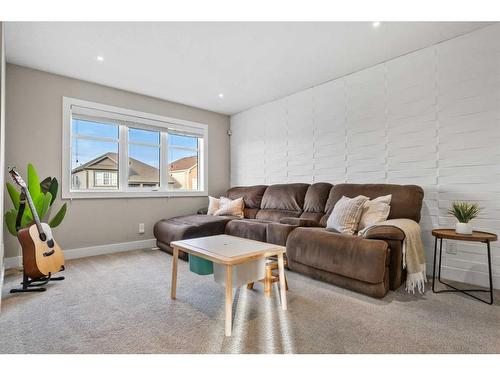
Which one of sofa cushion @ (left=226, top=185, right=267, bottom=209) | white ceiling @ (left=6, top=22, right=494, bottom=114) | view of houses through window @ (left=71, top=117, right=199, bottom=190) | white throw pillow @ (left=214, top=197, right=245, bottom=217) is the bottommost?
white throw pillow @ (left=214, top=197, right=245, bottom=217)

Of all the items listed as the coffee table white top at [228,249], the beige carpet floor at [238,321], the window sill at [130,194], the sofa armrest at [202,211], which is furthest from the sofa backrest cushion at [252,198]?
the coffee table white top at [228,249]

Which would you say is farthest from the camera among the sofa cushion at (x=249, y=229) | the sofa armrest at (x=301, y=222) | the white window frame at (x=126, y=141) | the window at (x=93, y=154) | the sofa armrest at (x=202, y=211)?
the sofa armrest at (x=202, y=211)

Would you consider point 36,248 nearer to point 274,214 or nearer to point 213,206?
point 213,206

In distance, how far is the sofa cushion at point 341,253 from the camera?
2.11 meters

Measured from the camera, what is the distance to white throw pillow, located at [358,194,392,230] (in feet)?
8.69

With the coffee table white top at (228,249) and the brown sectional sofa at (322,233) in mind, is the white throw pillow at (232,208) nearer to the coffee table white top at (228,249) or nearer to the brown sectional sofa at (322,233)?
the brown sectional sofa at (322,233)

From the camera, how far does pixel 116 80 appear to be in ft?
11.8

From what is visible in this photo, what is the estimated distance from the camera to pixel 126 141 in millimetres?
4012

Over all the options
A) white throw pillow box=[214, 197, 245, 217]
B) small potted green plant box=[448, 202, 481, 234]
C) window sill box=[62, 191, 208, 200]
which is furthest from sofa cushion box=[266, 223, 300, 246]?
window sill box=[62, 191, 208, 200]

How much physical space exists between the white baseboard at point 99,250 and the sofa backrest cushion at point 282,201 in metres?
1.84

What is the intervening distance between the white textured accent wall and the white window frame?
71.6 inches

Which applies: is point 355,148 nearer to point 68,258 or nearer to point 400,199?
point 400,199

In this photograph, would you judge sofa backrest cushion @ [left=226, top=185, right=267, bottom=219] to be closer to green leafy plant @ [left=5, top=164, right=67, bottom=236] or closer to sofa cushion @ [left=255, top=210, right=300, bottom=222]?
sofa cushion @ [left=255, top=210, right=300, bottom=222]

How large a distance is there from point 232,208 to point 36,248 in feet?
8.15
